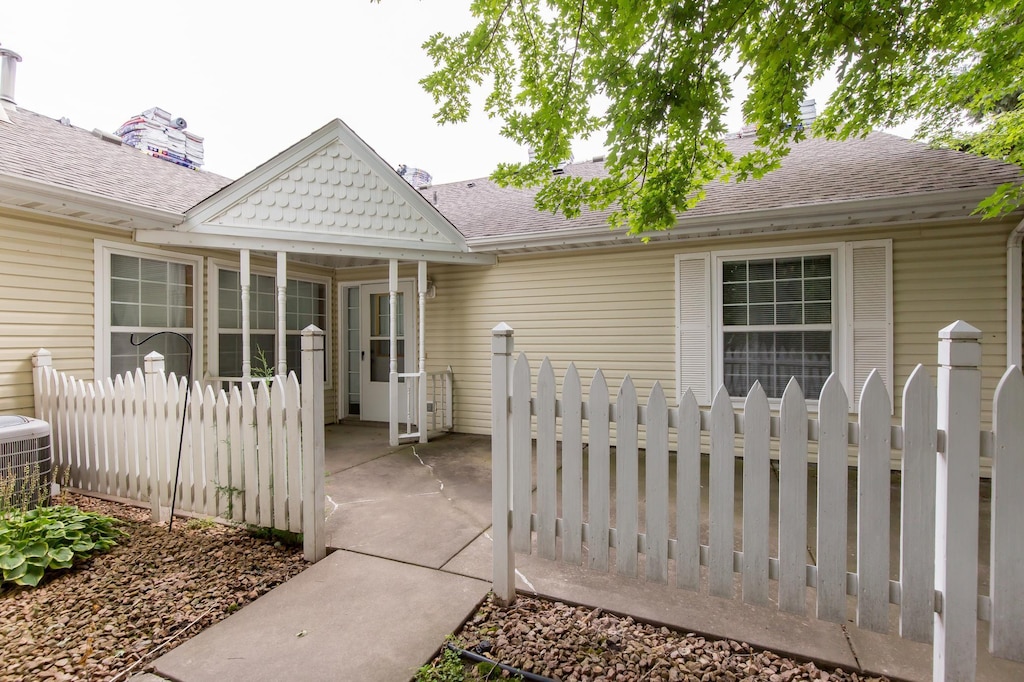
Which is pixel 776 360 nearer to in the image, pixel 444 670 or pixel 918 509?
pixel 918 509

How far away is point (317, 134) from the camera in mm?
Result: 5699

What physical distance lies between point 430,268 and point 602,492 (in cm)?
545

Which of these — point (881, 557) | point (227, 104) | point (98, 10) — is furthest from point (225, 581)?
point (227, 104)

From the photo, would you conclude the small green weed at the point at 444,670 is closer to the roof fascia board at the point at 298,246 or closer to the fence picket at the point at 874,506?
the fence picket at the point at 874,506

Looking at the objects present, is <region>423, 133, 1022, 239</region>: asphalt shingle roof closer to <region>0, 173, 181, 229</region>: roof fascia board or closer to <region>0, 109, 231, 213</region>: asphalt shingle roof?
<region>0, 173, 181, 229</region>: roof fascia board

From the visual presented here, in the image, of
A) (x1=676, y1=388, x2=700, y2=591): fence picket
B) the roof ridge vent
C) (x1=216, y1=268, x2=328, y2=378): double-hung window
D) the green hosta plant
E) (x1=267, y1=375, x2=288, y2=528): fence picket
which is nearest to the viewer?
(x1=676, y1=388, x2=700, y2=591): fence picket

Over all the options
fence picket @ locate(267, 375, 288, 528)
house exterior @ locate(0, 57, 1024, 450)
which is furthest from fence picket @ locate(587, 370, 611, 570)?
fence picket @ locate(267, 375, 288, 528)

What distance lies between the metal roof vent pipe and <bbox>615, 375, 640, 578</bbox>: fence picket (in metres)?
8.58

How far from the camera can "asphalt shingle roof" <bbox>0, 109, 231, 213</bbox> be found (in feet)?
14.6

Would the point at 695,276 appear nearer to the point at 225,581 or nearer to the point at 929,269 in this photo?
the point at 929,269

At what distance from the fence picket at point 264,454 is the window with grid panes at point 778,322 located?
4.83 meters

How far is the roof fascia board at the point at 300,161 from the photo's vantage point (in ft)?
17.0

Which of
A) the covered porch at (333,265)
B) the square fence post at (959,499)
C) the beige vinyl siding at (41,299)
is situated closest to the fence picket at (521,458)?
the square fence post at (959,499)

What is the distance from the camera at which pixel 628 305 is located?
19.7 ft
